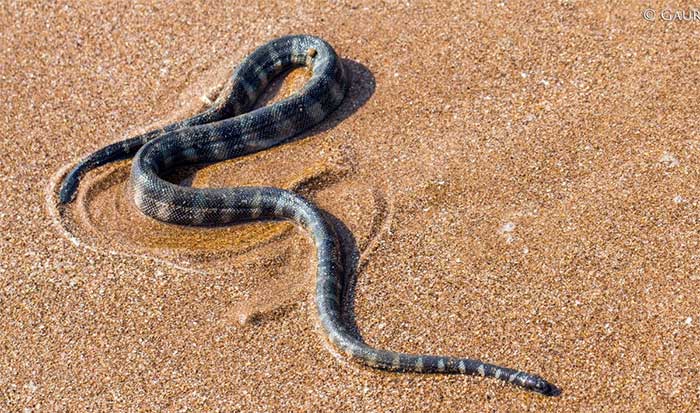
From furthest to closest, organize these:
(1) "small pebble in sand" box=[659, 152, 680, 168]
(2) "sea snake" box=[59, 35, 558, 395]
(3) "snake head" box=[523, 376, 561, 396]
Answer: (1) "small pebble in sand" box=[659, 152, 680, 168], (2) "sea snake" box=[59, 35, 558, 395], (3) "snake head" box=[523, 376, 561, 396]

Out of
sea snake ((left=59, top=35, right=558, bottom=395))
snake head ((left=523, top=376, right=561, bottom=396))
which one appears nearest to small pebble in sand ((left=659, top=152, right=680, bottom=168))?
snake head ((left=523, top=376, right=561, bottom=396))

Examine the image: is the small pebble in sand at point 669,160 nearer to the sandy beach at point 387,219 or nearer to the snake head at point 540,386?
the sandy beach at point 387,219

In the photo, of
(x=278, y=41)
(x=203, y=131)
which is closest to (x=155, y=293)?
(x=203, y=131)

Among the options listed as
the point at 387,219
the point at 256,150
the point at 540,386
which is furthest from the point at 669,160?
the point at 256,150

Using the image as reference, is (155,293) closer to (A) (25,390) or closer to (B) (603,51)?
(A) (25,390)

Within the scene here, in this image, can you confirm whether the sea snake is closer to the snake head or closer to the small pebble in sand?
the snake head

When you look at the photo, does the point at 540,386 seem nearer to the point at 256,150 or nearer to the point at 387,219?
the point at 387,219
